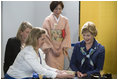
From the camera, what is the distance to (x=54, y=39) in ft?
7.94

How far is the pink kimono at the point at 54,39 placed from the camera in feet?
7.90

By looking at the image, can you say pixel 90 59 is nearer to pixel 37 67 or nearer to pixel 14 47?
pixel 37 67

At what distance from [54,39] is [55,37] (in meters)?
0.03

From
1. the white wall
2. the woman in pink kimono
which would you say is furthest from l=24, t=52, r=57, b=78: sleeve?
the white wall

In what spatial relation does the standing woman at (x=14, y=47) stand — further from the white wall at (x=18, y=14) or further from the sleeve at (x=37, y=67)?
the white wall at (x=18, y=14)

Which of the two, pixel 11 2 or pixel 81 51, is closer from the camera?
pixel 81 51

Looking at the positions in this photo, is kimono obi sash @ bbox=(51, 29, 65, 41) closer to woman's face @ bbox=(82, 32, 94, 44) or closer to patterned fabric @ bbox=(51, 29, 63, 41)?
patterned fabric @ bbox=(51, 29, 63, 41)

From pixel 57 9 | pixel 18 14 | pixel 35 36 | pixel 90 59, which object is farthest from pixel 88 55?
pixel 18 14

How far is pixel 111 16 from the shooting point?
2.43 metres

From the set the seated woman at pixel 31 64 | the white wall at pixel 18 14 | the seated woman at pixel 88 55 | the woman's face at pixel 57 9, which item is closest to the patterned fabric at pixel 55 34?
the woman's face at pixel 57 9

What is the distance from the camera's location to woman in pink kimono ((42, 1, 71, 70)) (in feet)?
7.90

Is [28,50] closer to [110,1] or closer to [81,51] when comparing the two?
[81,51]

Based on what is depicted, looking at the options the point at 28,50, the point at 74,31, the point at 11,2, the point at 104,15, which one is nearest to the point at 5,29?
the point at 11,2

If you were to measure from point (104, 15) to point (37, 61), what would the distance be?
1.18 metres
